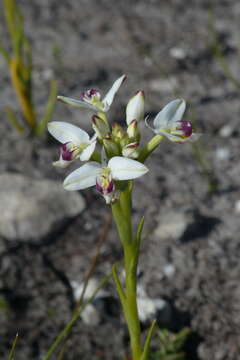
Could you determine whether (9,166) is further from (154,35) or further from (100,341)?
(154,35)

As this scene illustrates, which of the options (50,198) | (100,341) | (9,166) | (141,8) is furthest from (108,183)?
(141,8)

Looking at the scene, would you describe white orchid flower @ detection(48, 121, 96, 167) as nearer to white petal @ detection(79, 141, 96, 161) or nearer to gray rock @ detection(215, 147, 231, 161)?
white petal @ detection(79, 141, 96, 161)

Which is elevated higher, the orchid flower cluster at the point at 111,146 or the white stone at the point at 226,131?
the orchid flower cluster at the point at 111,146

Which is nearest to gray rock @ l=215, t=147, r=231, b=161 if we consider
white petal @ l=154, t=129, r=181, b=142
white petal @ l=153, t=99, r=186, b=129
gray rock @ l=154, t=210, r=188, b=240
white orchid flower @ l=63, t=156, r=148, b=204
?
gray rock @ l=154, t=210, r=188, b=240

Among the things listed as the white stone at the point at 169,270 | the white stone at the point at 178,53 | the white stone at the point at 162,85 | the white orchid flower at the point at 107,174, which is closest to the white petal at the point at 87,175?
the white orchid flower at the point at 107,174

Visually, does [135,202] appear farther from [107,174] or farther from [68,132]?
[107,174]

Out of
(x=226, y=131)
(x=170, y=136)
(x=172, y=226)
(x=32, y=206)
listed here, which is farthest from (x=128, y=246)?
(x=226, y=131)

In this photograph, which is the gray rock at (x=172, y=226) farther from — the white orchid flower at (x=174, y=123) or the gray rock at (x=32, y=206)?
the white orchid flower at (x=174, y=123)
